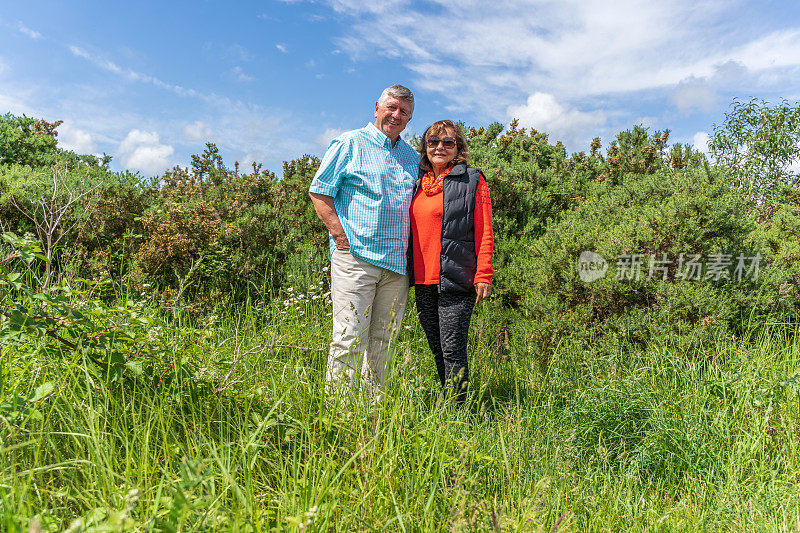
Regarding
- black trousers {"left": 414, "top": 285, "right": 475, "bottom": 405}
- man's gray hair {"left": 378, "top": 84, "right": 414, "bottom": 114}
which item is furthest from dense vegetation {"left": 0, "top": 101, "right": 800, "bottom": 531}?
man's gray hair {"left": 378, "top": 84, "right": 414, "bottom": 114}

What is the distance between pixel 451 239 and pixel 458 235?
0.06 meters

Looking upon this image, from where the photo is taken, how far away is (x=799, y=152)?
358 inches

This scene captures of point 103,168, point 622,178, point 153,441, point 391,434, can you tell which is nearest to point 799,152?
point 622,178

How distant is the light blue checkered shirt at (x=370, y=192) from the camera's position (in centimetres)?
364

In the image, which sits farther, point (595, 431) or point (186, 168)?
point (186, 168)

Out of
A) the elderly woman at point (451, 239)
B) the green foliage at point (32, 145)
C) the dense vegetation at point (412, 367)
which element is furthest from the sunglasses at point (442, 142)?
the green foliage at point (32, 145)

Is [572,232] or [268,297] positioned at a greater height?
[572,232]

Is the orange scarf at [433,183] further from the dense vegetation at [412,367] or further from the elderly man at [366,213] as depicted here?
the dense vegetation at [412,367]

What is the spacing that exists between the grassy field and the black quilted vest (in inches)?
32.1

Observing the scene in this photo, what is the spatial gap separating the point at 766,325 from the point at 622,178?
2720 millimetres

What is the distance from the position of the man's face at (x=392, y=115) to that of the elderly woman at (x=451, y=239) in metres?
0.21

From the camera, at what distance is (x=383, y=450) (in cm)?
246

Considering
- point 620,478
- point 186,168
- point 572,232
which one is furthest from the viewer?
point 186,168

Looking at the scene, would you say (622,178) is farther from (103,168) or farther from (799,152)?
(103,168)
